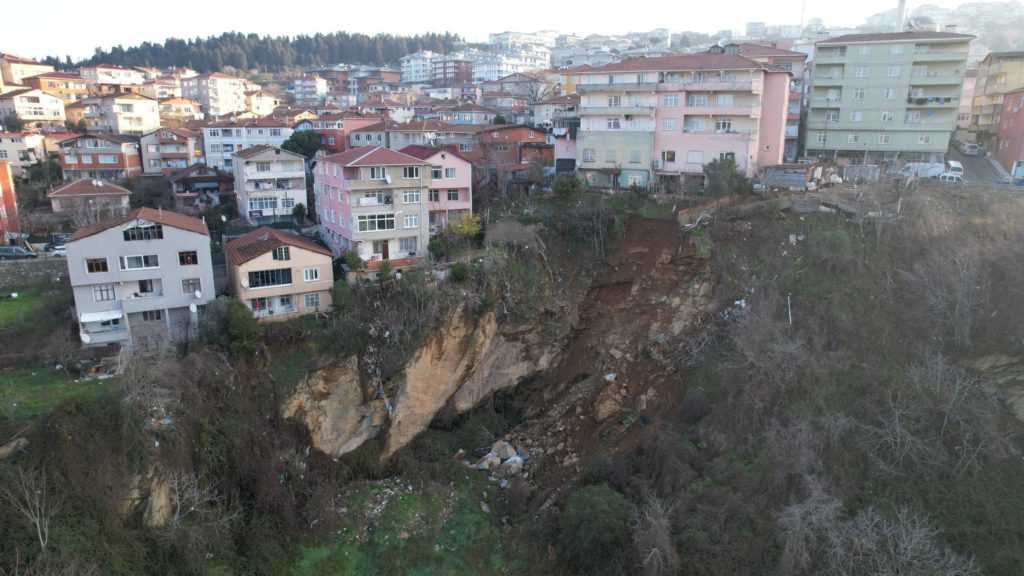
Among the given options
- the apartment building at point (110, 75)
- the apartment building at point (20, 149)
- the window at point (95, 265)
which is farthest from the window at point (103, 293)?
the apartment building at point (110, 75)

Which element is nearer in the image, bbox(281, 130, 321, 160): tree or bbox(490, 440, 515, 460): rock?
bbox(490, 440, 515, 460): rock

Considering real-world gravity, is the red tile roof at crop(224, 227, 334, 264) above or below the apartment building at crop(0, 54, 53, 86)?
below

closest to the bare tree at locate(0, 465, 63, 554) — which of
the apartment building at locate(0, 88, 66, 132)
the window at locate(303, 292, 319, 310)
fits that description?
the window at locate(303, 292, 319, 310)

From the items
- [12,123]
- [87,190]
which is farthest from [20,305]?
[12,123]

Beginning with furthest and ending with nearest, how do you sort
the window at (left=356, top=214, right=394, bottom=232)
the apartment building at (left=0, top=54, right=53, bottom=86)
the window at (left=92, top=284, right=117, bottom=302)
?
the apartment building at (left=0, top=54, right=53, bottom=86)
the window at (left=356, top=214, right=394, bottom=232)
the window at (left=92, top=284, right=117, bottom=302)

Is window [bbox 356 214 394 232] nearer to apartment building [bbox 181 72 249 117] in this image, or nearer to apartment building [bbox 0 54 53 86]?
apartment building [bbox 181 72 249 117]

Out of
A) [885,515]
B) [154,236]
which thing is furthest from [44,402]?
[885,515]

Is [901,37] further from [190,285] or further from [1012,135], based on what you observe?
[190,285]

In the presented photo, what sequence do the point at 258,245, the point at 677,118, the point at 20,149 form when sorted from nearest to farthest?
1. the point at 258,245
2. the point at 677,118
3. the point at 20,149

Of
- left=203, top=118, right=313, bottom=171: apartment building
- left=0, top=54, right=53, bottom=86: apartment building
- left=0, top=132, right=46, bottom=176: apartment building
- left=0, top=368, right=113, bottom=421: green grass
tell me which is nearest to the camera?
left=0, top=368, right=113, bottom=421: green grass
